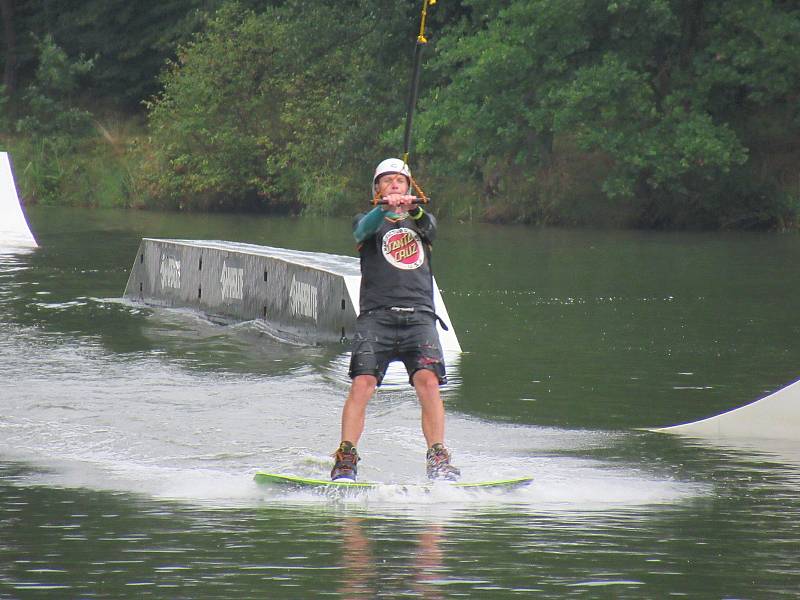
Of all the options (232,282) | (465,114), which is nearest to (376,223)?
(232,282)

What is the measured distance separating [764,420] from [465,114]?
29.6m

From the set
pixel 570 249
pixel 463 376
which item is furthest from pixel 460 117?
pixel 463 376

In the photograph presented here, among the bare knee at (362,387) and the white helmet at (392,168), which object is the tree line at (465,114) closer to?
the white helmet at (392,168)

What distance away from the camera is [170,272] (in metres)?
18.9

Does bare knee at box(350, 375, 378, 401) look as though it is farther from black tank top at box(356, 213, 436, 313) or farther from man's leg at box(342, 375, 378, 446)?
black tank top at box(356, 213, 436, 313)

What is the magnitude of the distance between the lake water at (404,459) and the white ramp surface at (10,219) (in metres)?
10.7

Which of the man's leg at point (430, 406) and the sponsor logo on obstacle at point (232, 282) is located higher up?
the sponsor logo on obstacle at point (232, 282)

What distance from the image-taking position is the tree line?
36875mm

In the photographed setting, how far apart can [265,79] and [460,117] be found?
15648 mm

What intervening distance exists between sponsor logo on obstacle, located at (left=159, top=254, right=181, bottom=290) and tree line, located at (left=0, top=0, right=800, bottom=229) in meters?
18.8

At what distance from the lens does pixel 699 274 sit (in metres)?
23.5

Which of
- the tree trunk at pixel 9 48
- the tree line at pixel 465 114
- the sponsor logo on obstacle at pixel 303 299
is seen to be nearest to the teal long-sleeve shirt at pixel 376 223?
the sponsor logo on obstacle at pixel 303 299

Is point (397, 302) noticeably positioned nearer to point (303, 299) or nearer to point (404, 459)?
point (404, 459)

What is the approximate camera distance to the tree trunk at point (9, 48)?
64.2m
